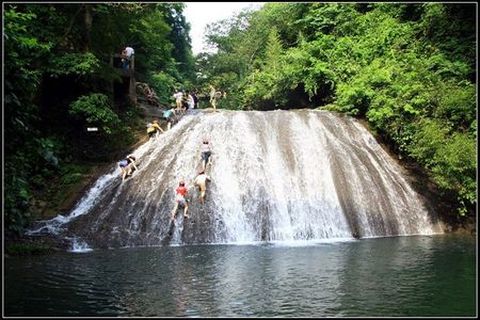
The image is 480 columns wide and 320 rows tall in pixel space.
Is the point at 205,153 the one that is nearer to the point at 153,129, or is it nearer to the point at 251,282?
the point at 153,129

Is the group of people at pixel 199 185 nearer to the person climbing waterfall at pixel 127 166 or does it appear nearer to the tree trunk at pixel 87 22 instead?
the person climbing waterfall at pixel 127 166

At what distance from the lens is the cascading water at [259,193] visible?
15.0m

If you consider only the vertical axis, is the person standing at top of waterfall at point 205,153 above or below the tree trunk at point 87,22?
below

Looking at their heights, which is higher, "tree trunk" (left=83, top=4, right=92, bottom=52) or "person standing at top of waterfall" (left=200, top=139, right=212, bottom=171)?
"tree trunk" (left=83, top=4, right=92, bottom=52)

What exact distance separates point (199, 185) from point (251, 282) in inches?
290

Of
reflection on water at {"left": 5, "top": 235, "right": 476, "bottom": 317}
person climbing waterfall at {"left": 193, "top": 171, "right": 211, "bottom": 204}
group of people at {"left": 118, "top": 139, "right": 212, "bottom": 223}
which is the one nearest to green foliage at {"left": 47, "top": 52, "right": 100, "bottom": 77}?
group of people at {"left": 118, "top": 139, "right": 212, "bottom": 223}

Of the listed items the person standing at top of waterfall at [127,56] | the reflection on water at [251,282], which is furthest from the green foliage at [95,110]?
the reflection on water at [251,282]

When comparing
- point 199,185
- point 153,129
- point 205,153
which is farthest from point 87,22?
point 199,185

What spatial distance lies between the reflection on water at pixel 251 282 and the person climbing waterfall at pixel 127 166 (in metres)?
4.53

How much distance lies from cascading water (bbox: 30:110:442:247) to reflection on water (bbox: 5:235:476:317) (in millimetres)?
2038

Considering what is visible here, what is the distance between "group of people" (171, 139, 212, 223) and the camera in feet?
50.6

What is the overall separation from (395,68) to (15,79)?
1646cm

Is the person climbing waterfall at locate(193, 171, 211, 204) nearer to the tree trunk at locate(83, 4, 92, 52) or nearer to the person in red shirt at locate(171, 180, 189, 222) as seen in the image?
the person in red shirt at locate(171, 180, 189, 222)

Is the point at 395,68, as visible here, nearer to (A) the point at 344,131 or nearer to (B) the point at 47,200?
(A) the point at 344,131
